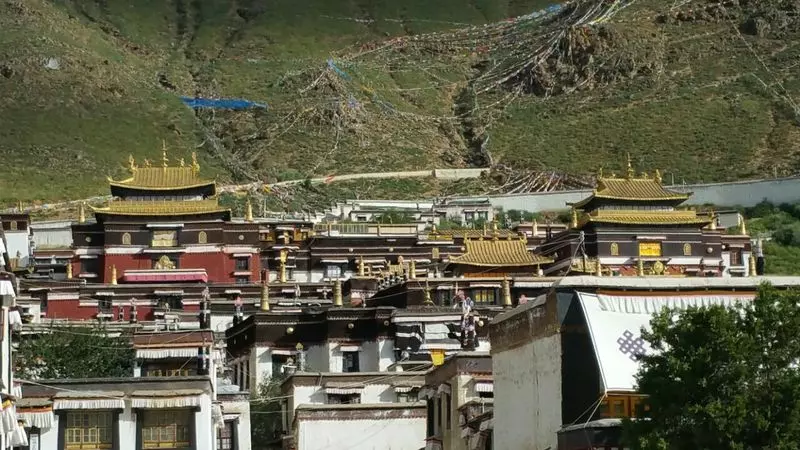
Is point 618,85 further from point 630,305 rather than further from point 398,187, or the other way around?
point 630,305

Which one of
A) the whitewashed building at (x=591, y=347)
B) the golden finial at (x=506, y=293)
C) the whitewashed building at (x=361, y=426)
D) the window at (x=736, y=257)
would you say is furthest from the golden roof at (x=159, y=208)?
the whitewashed building at (x=591, y=347)

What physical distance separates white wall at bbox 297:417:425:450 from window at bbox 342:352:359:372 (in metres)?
18.0

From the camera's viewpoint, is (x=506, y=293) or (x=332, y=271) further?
(x=332, y=271)

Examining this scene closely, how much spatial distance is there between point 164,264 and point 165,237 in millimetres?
1873

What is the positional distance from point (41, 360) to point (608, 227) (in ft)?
138

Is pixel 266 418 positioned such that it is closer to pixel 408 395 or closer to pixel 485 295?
pixel 408 395

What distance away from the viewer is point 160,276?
91.6 m

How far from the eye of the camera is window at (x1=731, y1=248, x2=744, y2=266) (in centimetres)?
9906

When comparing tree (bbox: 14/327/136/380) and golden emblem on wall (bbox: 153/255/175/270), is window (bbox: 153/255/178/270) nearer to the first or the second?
golden emblem on wall (bbox: 153/255/175/270)

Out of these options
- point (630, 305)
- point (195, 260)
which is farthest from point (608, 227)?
point (630, 305)

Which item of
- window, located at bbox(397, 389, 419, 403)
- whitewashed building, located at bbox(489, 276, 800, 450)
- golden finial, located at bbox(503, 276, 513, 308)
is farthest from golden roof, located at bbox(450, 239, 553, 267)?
whitewashed building, located at bbox(489, 276, 800, 450)

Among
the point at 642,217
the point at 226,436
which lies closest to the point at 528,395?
the point at 226,436

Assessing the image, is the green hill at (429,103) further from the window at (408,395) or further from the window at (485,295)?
the window at (408,395)

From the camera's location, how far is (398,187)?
473 ft
